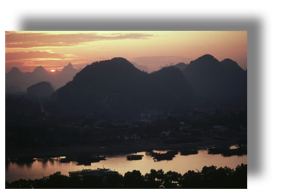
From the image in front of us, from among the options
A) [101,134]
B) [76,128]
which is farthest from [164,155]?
[76,128]

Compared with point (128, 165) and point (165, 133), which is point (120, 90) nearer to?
point (165, 133)

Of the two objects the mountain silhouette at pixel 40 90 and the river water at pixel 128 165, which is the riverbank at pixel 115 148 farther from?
the mountain silhouette at pixel 40 90

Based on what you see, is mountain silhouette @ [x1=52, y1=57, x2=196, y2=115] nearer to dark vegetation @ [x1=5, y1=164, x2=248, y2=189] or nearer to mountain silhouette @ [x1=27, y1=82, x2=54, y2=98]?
mountain silhouette @ [x1=27, y1=82, x2=54, y2=98]

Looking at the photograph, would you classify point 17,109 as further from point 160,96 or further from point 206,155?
point 160,96

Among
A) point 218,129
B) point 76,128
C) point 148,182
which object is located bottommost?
point 148,182

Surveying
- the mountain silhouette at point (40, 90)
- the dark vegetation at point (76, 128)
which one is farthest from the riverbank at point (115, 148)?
the mountain silhouette at point (40, 90)

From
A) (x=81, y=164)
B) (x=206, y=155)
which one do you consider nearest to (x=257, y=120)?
(x=81, y=164)
